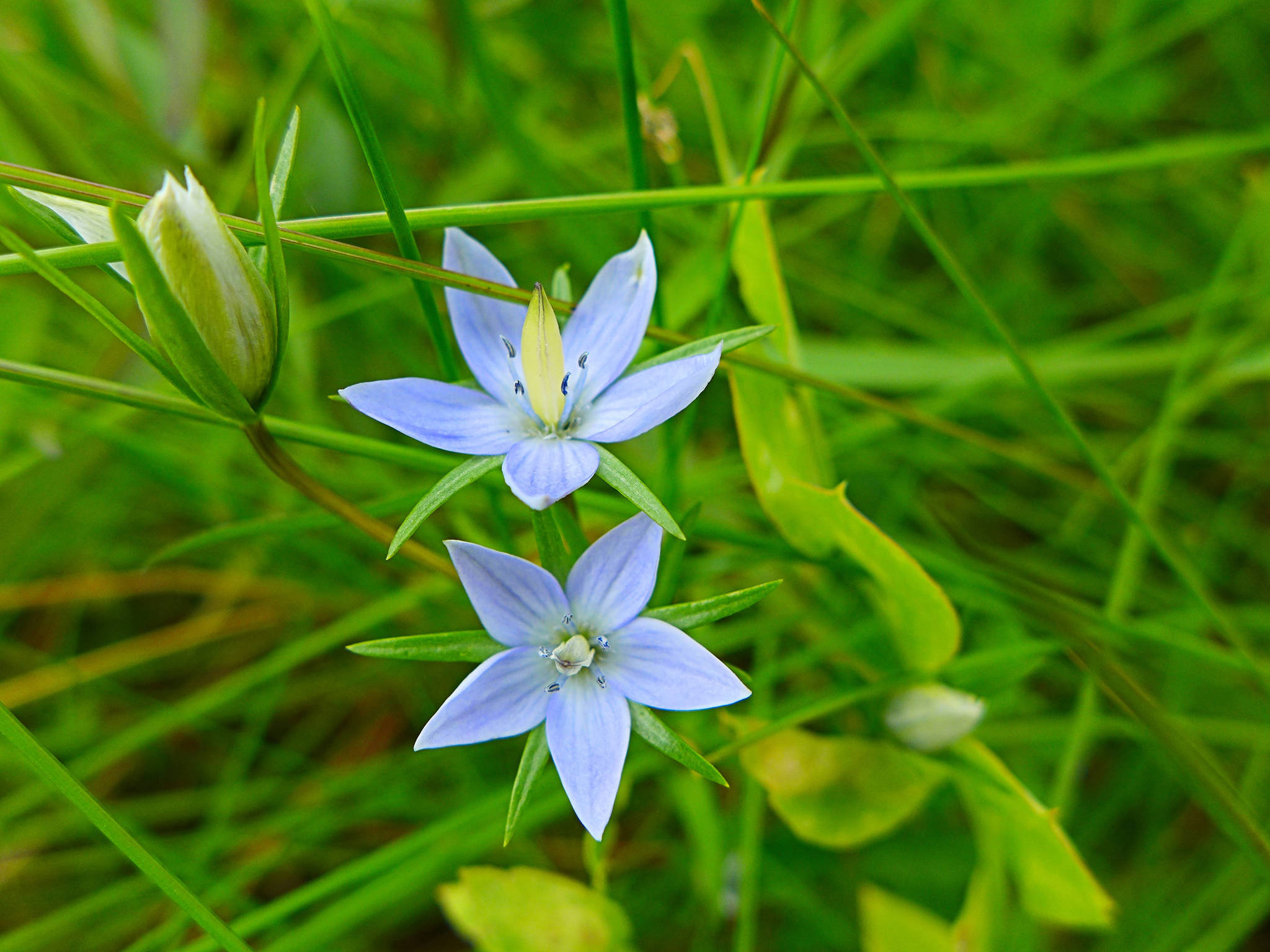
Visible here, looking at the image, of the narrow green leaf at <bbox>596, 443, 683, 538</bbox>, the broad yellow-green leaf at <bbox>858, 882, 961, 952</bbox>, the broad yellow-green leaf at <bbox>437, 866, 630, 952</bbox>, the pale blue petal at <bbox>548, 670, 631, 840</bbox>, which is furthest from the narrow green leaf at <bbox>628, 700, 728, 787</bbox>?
the broad yellow-green leaf at <bbox>858, 882, 961, 952</bbox>

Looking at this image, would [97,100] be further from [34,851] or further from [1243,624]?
[1243,624]

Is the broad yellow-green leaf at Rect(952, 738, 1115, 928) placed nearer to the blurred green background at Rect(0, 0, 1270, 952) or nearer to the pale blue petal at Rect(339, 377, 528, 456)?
the blurred green background at Rect(0, 0, 1270, 952)

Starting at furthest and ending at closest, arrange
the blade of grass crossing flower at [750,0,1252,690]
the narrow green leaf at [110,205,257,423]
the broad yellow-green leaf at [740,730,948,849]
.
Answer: the broad yellow-green leaf at [740,730,948,849], the blade of grass crossing flower at [750,0,1252,690], the narrow green leaf at [110,205,257,423]

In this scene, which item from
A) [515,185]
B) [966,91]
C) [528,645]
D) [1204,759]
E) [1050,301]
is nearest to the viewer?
[528,645]

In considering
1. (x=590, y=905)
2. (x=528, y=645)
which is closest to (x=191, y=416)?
(x=528, y=645)

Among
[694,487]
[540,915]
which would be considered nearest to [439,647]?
[540,915]
